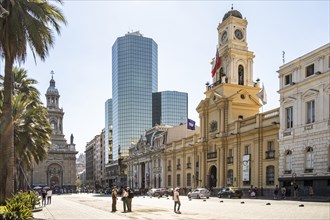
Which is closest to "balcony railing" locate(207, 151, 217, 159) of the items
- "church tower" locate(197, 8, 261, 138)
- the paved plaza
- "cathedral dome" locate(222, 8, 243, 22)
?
"church tower" locate(197, 8, 261, 138)

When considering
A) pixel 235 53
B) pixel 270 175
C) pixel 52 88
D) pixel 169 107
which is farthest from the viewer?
pixel 169 107

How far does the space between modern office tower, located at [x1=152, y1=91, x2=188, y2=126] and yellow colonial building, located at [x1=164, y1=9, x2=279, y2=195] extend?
4170 inches

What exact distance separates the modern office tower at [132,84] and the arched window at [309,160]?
126m

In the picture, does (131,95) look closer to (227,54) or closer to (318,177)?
(227,54)

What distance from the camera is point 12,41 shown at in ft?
67.4

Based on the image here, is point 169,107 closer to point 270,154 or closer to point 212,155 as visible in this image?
point 212,155

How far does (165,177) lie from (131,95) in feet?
280

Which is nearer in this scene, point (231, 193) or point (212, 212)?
point (212, 212)

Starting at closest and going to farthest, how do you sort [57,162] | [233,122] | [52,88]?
[233,122], [57,162], [52,88]

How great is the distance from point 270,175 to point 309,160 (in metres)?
9.43

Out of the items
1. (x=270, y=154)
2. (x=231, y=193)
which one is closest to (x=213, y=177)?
(x=231, y=193)

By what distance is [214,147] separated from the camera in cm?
6359

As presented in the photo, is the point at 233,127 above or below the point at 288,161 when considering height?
above

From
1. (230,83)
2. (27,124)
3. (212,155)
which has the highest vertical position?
(230,83)
